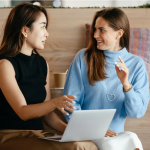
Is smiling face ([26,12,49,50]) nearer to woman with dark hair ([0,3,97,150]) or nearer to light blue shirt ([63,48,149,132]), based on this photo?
woman with dark hair ([0,3,97,150])

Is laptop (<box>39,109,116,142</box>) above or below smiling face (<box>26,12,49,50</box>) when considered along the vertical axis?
below

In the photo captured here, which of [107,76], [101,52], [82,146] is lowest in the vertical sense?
[82,146]

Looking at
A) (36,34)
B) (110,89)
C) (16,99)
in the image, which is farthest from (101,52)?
(16,99)

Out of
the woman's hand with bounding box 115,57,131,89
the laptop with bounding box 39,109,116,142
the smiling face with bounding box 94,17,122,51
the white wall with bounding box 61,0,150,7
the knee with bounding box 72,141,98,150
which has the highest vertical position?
the white wall with bounding box 61,0,150,7

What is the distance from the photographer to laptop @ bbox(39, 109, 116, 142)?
1.04m

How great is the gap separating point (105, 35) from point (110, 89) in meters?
0.31

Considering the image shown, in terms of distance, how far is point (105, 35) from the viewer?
1589 mm

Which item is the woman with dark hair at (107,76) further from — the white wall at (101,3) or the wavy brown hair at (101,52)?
the white wall at (101,3)

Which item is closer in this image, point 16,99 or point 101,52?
point 16,99

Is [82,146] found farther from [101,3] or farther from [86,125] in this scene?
[101,3]

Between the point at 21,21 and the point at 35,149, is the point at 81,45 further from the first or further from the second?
the point at 35,149

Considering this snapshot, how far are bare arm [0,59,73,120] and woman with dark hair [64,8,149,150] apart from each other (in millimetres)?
414

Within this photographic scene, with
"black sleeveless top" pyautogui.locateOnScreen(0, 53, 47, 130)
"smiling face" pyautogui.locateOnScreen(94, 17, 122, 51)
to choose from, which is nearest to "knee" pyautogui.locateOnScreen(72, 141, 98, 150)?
"black sleeveless top" pyautogui.locateOnScreen(0, 53, 47, 130)

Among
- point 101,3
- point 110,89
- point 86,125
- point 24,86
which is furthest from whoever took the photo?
point 101,3
